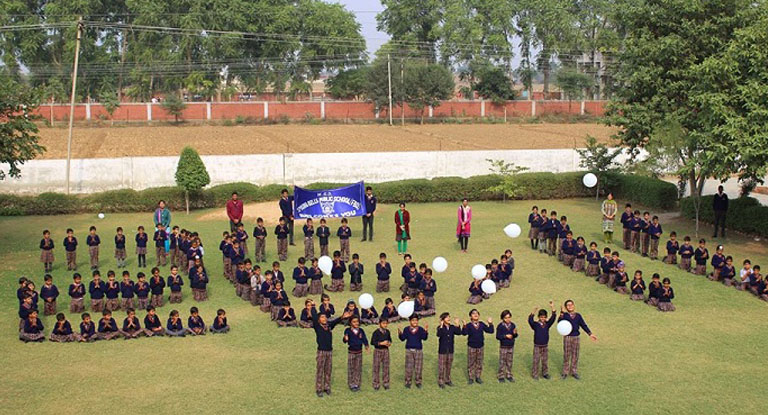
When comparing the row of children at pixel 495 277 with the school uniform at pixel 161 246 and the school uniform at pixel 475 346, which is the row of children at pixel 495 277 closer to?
the school uniform at pixel 475 346

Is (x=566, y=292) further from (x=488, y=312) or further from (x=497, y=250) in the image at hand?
(x=497, y=250)

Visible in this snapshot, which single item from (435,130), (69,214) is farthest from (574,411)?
(435,130)

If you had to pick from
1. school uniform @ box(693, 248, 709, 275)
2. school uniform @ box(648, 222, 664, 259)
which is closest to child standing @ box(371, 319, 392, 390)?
school uniform @ box(693, 248, 709, 275)

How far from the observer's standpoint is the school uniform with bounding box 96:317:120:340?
14.1 meters

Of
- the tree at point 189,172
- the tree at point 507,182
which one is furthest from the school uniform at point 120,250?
the tree at point 507,182

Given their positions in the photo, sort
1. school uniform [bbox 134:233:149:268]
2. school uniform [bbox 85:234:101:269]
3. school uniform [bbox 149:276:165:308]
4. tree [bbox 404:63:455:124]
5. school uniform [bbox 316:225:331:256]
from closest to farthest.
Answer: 1. school uniform [bbox 149:276:165:308]
2. school uniform [bbox 85:234:101:269]
3. school uniform [bbox 134:233:149:268]
4. school uniform [bbox 316:225:331:256]
5. tree [bbox 404:63:455:124]

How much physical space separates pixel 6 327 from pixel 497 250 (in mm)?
12401

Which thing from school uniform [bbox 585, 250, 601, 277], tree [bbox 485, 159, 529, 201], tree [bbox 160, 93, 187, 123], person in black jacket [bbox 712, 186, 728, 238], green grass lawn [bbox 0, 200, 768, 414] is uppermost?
tree [bbox 160, 93, 187, 123]

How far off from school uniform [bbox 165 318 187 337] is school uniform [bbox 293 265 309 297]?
3.17 m

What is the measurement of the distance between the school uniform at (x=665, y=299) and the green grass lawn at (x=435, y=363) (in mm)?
223

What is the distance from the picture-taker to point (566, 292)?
17.5 metres

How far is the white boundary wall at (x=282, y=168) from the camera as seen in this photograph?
1179 inches

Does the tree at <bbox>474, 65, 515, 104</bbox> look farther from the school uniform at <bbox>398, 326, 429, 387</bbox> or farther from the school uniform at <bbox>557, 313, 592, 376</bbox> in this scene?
the school uniform at <bbox>398, 326, 429, 387</bbox>

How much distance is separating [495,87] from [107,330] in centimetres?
5944
